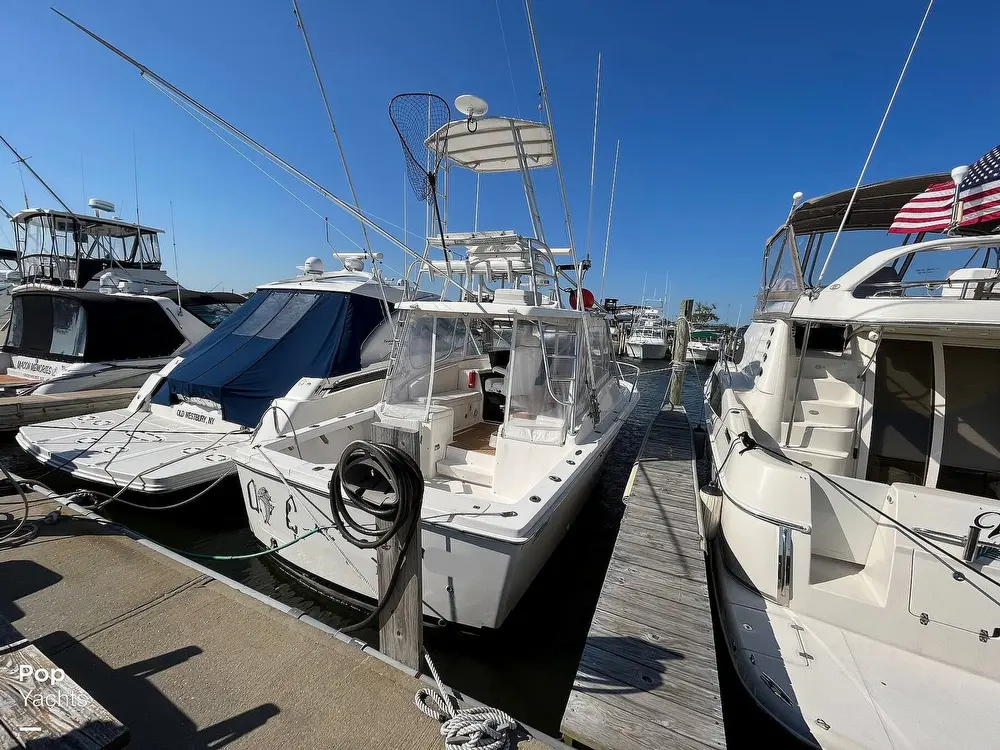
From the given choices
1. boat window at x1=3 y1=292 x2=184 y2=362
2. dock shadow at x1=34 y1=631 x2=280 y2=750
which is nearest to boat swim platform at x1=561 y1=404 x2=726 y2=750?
dock shadow at x1=34 y1=631 x2=280 y2=750

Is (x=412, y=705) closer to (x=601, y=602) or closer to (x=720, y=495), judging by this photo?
(x=601, y=602)

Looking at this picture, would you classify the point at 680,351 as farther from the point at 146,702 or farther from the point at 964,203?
the point at 146,702

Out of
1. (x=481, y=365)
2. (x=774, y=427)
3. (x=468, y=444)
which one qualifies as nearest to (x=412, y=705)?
(x=468, y=444)

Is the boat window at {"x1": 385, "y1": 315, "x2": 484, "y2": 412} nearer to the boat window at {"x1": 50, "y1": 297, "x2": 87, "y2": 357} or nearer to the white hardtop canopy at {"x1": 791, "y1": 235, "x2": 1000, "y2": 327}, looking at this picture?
the white hardtop canopy at {"x1": 791, "y1": 235, "x2": 1000, "y2": 327}

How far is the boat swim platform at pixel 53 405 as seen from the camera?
714cm

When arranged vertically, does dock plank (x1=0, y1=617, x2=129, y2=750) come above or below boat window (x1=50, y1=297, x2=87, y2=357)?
below

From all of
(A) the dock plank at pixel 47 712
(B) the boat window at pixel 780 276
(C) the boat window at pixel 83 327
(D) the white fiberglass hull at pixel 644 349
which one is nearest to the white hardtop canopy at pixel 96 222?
(C) the boat window at pixel 83 327

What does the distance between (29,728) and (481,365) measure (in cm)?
569

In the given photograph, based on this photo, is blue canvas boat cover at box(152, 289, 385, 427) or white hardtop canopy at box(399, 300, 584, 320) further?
blue canvas boat cover at box(152, 289, 385, 427)

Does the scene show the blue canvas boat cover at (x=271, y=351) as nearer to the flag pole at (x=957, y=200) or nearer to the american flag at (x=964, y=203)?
the american flag at (x=964, y=203)

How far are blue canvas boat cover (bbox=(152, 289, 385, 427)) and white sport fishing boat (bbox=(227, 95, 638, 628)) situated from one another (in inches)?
72.2

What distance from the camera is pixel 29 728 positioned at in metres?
1.75

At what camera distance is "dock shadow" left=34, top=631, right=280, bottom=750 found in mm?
1993

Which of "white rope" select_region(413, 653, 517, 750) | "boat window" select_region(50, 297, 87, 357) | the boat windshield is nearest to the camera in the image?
"white rope" select_region(413, 653, 517, 750)
